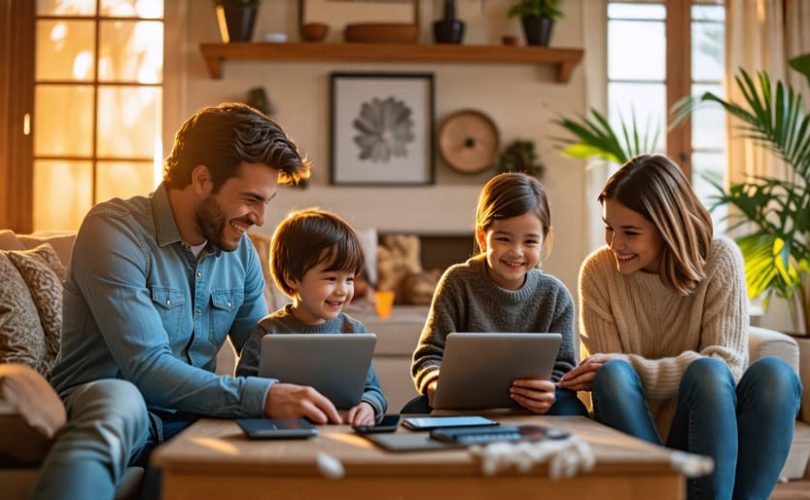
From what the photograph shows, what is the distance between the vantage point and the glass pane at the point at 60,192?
5.16 meters

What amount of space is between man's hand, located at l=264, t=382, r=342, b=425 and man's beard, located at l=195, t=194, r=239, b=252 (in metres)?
0.42

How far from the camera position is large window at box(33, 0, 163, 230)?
5160 mm

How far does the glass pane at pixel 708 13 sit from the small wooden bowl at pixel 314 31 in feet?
6.62

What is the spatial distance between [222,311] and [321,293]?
233 millimetres

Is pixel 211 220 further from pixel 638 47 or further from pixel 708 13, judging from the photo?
pixel 708 13

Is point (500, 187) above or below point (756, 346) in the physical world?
above

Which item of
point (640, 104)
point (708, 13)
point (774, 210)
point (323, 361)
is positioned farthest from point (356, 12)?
point (323, 361)

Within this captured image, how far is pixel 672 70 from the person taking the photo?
5.36 metres

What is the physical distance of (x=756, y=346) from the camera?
2.88m

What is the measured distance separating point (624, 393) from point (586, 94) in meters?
3.52

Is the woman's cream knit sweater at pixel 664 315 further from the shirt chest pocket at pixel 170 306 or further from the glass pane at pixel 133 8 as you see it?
the glass pane at pixel 133 8

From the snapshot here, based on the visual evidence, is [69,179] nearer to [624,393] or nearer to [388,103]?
[388,103]

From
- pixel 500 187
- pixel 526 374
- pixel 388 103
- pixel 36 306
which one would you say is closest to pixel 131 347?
pixel 36 306

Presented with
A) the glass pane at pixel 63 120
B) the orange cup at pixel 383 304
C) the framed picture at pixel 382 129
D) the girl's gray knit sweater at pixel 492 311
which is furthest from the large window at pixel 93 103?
the girl's gray knit sweater at pixel 492 311
